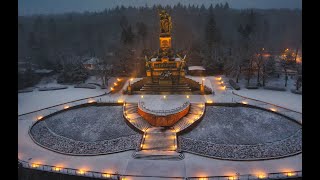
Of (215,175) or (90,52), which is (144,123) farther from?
(90,52)

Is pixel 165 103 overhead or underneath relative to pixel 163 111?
overhead

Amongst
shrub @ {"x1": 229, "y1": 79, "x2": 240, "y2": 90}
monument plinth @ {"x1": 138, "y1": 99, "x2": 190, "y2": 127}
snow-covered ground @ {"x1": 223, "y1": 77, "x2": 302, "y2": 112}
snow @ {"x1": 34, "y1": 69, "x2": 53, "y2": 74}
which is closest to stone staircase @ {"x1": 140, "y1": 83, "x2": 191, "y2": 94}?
monument plinth @ {"x1": 138, "y1": 99, "x2": 190, "y2": 127}

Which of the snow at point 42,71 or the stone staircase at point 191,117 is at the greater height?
the snow at point 42,71

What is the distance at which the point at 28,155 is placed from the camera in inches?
1193

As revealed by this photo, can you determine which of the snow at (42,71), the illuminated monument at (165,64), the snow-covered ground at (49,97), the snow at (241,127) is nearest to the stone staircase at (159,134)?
the snow at (241,127)

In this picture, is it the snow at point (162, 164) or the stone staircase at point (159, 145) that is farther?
the stone staircase at point (159, 145)

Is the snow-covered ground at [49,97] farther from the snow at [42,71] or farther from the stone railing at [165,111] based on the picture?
the stone railing at [165,111]

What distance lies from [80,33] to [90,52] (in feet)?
63.4

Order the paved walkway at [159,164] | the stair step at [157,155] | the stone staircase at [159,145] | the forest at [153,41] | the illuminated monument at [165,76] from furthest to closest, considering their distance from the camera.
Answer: the forest at [153,41] → the illuminated monument at [165,76] → the stone staircase at [159,145] → the stair step at [157,155] → the paved walkway at [159,164]

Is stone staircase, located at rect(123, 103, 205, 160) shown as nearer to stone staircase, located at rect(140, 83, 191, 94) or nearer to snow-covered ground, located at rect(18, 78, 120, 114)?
stone staircase, located at rect(140, 83, 191, 94)

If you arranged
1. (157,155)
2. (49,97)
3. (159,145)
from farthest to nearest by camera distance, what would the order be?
(49,97) < (159,145) < (157,155)

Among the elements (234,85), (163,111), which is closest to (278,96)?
(234,85)

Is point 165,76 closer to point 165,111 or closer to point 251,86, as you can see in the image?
point 165,111

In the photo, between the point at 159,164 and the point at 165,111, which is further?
the point at 165,111
